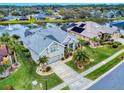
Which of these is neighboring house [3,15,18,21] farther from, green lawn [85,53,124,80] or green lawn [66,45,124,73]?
green lawn [85,53,124,80]

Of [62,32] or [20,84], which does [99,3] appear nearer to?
[62,32]

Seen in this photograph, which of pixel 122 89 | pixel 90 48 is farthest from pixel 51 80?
pixel 122 89

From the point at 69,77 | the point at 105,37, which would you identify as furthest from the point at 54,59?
the point at 105,37

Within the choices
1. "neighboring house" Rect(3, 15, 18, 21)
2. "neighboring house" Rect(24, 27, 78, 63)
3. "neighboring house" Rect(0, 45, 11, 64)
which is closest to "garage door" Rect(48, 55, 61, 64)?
"neighboring house" Rect(24, 27, 78, 63)

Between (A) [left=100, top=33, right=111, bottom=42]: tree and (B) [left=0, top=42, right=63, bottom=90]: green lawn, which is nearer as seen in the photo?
(B) [left=0, top=42, right=63, bottom=90]: green lawn

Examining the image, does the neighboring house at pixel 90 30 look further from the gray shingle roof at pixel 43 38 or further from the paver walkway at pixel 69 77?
the paver walkway at pixel 69 77

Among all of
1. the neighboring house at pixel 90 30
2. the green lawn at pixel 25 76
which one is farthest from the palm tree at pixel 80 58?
the green lawn at pixel 25 76
